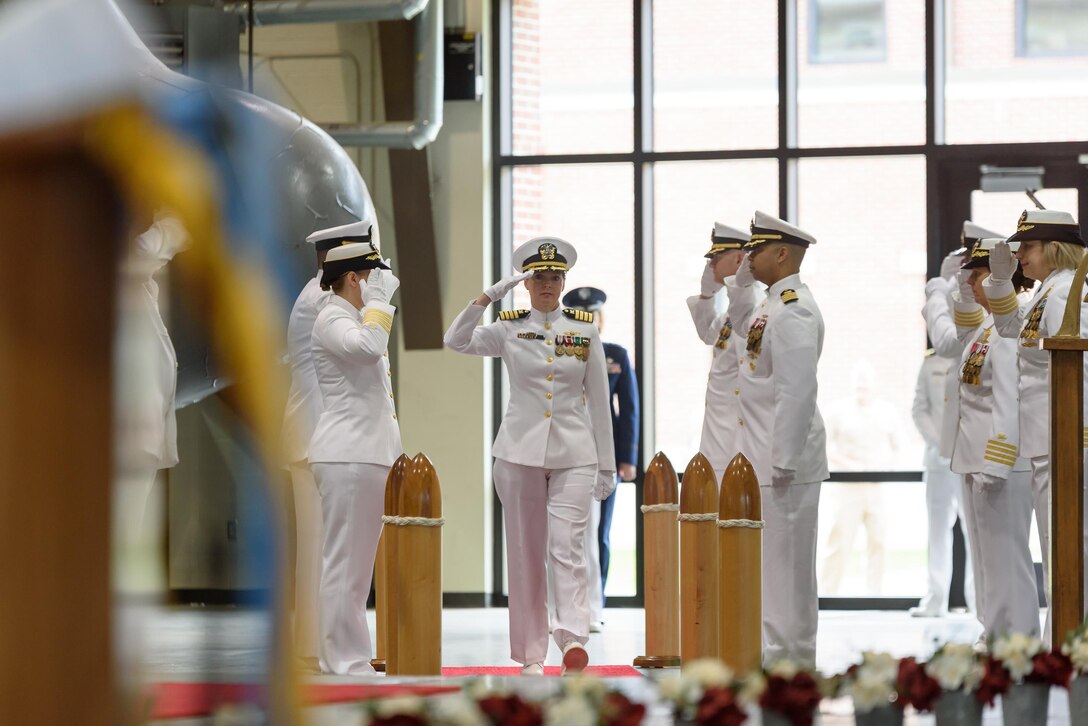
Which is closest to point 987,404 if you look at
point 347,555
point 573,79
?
point 347,555

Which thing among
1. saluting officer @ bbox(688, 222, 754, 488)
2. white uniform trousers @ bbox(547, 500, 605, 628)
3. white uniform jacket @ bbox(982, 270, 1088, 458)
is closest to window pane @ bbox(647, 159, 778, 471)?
white uniform trousers @ bbox(547, 500, 605, 628)

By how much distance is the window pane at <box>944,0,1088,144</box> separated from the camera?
29.7 feet

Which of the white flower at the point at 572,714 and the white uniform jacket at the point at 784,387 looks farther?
the white uniform jacket at the point at 784,387

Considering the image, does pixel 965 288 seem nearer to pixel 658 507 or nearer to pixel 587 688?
pixel 658 507

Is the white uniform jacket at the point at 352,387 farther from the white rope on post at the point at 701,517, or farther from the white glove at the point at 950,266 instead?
the white glove at the point at 950,266

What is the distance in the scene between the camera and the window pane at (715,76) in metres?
9.38

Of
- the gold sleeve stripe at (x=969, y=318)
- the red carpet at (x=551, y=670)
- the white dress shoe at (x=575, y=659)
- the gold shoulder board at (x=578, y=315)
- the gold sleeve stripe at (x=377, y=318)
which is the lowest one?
the red carpet at (x=551, y=670)

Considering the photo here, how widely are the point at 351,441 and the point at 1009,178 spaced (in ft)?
17.2

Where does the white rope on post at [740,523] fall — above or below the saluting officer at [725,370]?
below

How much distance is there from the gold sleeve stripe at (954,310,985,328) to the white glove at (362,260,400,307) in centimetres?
264

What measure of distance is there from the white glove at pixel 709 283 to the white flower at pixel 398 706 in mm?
5021

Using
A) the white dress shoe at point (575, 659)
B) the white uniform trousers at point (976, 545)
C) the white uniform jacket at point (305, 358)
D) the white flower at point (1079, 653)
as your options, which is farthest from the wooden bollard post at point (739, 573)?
the white uniform trousers at point (976, 545)

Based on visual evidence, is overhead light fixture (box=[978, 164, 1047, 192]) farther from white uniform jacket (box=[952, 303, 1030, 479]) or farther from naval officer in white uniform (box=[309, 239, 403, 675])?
naval officer in white uniform (box=[309, 239, 403, 675])

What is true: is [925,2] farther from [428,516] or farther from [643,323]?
[428,516]
